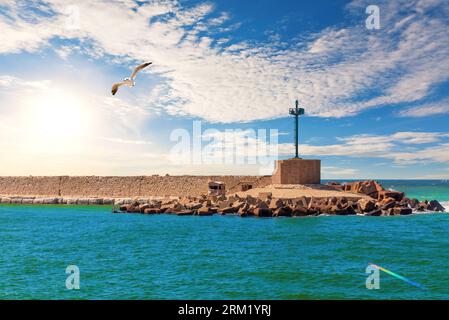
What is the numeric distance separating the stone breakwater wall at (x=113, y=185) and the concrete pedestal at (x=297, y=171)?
9678mm

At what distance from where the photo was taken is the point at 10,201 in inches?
2223

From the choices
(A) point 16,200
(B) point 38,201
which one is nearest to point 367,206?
(B) point 38,201

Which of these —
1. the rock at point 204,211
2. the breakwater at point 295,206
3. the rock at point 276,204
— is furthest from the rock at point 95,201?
the rock at point 276,204

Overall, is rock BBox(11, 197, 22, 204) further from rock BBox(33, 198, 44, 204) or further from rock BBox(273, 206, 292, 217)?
rock BBox(273, 206, 292, 217)

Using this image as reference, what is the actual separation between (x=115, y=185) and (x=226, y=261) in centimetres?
4680

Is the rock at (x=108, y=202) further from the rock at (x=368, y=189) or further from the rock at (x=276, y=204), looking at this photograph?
the rock at (x=368, y=189)

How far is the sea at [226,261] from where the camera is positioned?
12156 mm

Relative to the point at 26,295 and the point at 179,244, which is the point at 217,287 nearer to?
the point at 26,295

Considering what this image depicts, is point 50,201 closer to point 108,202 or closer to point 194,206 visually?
point 108,202

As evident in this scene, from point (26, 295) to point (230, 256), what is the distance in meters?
7.83

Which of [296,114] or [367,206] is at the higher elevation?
[296,114]

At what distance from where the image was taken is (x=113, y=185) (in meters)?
59.9

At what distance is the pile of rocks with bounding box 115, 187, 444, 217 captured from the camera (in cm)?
3331

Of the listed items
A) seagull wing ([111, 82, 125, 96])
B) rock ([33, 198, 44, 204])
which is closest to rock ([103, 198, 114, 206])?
rock ([33, 198, 44, 204])
